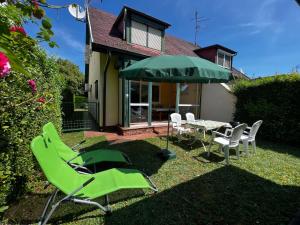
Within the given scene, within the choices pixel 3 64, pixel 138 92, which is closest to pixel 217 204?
pixel 3 64

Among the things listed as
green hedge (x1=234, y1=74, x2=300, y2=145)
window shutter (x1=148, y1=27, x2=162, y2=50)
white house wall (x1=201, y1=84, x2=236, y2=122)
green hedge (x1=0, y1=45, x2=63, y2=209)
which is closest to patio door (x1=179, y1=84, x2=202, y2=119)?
white house wall (x1=201, y1=84, x2=236, y2=122)

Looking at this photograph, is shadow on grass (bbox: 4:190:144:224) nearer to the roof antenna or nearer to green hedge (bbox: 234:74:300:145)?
green hedge (bbox: 234:74:300:145)

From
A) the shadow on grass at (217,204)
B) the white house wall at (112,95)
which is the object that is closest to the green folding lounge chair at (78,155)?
the shadow on grass at (217,204)

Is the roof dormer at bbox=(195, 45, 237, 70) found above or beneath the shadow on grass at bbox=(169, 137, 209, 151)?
above

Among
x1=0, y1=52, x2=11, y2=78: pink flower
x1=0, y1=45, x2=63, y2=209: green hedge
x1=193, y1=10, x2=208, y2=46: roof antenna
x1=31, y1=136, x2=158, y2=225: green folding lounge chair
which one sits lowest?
x1=31, y1=136, x2=158, y2=225: green folding lounge chair

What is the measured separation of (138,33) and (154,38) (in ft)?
3.92

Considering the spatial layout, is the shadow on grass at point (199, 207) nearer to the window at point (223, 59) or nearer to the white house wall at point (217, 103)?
the white house wall at point (217, 103)

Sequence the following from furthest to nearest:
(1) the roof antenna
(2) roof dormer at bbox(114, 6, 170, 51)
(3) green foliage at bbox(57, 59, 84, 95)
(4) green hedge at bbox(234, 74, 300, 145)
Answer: (3) green foliage at bbox(57, 59, 84, 95), (1) the roof antenna, (2) roof dormer at bbox(114, 6, 170, 51), (4) green hedge at bbox(234, 74, 300, 145)

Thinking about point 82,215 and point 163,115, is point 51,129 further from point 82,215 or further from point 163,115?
point 163,115

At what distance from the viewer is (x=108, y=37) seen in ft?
31.8

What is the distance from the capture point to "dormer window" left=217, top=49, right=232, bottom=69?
1566 centimetres

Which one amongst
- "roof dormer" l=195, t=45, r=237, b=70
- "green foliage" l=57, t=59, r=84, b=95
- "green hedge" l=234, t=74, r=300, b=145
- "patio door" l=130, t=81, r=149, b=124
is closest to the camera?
"green hedge" l=234, t=74, r=300, b=145

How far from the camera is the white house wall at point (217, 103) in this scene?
1069 centimetres

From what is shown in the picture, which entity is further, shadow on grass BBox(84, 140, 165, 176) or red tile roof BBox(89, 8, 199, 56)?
red tile roof BBox(89, 8, 199, 56)
